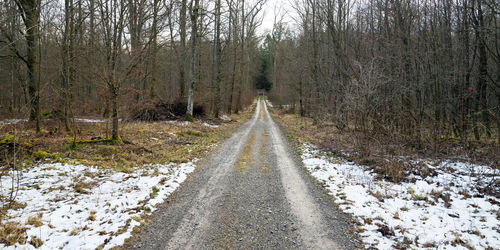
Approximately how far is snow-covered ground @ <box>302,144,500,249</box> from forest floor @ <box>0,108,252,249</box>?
154 inches

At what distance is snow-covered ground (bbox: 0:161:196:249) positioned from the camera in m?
3.68

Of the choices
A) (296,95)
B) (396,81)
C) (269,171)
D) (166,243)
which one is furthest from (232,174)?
(296,95)

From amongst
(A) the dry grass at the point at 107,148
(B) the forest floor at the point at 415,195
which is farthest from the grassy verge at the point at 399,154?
(A) the dry grass at the point at 107,148

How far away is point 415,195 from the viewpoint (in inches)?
210

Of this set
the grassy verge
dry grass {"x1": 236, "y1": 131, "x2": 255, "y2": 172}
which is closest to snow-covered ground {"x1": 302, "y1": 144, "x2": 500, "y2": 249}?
the grassy verge

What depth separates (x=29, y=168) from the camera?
6.25m

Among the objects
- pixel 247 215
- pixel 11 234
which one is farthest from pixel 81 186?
pixel 247 215

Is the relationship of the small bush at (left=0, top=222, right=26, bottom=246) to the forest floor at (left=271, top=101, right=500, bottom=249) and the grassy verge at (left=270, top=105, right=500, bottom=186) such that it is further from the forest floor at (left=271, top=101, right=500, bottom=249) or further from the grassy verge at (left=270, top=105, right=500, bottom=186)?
the grassy verge at (left=270, top=105, right=500, bottom=186)

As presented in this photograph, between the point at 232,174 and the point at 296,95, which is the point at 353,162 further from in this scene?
the point at 296,95

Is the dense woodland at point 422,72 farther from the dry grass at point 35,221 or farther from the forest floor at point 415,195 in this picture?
the dry grass at point 35,221

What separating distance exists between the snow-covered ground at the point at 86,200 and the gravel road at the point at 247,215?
15.9 inches

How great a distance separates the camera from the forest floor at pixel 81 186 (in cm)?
369

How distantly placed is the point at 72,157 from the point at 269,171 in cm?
581

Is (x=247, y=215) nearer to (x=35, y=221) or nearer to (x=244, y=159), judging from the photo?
(x=35, y=221)
